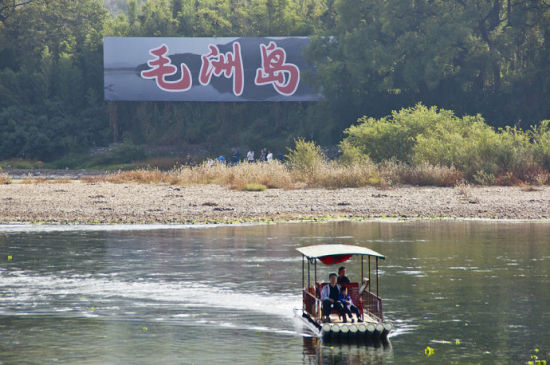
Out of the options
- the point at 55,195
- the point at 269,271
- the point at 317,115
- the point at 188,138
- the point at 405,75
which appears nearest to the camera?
the point at 269,271

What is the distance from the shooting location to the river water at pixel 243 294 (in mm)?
17031

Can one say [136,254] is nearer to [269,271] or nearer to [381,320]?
[269,271]

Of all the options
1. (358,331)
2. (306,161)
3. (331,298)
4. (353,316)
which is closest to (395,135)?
(306,161)

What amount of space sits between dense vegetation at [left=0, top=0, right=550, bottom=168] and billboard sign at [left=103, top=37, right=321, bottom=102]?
2.87 meters

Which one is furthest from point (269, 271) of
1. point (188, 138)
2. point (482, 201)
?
point (188, 138)

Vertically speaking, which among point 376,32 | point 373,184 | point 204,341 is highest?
point 376,32

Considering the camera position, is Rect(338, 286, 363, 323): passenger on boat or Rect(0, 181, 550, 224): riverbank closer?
Rect(338, 286, 363, 323): passenger on boat

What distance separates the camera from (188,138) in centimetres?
7375

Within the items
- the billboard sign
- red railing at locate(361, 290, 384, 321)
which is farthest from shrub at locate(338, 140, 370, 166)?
red railing at locate(361, 290, 384, 321)

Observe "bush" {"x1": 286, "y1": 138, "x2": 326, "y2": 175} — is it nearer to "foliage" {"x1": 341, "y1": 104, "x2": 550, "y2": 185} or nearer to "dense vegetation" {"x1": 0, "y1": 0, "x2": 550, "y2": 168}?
"foliage" {"x1": 341, "y1": 104, "x2": 550, "y2": 185}

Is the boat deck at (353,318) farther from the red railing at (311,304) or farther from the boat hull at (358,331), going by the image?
the red railing at (311,304)

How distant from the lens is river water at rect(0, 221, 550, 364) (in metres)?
17.0

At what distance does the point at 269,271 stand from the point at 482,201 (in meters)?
20.2

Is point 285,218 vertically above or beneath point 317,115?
beneath
